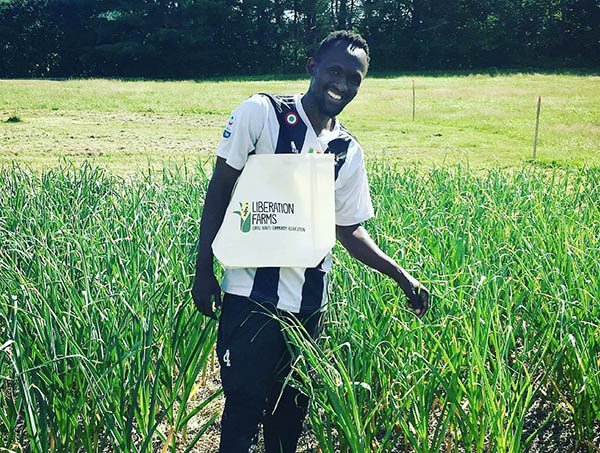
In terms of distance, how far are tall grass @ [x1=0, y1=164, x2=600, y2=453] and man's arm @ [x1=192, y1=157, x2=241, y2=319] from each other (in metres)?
0.16

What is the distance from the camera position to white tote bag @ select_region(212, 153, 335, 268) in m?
1.89

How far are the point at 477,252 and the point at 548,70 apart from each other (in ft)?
85.1

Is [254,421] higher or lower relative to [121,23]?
lower

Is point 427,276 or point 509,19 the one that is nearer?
point 427,276

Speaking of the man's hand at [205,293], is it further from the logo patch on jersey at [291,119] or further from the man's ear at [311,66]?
the man's ear at [311,66]

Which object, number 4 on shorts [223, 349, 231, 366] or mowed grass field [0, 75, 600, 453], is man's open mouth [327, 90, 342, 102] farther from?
number 4 on shorts [223, 349, 231, 366]

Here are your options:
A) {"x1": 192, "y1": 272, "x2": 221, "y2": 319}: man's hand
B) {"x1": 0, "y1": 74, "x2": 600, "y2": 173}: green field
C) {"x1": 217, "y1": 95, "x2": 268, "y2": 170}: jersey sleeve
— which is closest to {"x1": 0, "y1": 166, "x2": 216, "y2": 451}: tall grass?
{"x1": 192, "y1": 272, "x2": 221, "y2": 319}: man's hand

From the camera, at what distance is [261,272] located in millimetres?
1918

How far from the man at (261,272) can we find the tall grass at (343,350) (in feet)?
0.30

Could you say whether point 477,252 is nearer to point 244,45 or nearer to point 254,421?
point 254,421

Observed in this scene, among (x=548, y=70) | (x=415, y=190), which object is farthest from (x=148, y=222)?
(x=548, y=70)

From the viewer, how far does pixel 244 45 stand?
30188mm

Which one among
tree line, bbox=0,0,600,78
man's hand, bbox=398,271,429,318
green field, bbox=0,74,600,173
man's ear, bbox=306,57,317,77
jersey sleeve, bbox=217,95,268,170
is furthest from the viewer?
tree line, bbox=0,0,600,78

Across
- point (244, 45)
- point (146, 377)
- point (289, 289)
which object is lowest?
point (146, 377)
